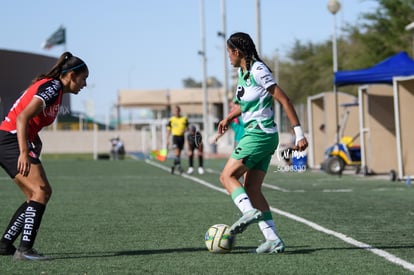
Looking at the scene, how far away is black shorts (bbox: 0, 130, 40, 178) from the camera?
25.6ft

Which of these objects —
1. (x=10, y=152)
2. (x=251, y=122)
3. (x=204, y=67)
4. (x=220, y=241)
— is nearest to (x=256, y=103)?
(x=251, y=122)

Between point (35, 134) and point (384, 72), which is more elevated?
point (384, 72)

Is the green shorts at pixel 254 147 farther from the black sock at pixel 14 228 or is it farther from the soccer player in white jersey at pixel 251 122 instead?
the black sock at pixel 14 228

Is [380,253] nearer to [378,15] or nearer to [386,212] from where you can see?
[386,212]

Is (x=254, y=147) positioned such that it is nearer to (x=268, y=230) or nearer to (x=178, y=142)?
(x=268, y=230)

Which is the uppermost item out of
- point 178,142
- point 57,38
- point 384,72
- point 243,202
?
point 57,38

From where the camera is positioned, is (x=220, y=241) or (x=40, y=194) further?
(x=220, y=241)

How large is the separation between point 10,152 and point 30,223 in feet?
2.09

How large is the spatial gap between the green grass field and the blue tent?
14.6 ft

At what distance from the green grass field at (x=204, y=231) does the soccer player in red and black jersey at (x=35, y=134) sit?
0.32 meters

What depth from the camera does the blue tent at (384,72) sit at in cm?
2211

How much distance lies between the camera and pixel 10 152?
783 cm

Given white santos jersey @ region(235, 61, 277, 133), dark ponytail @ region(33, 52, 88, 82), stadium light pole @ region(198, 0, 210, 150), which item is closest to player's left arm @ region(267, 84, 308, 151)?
white santos jersey @ region(235, 61, 277, 133)

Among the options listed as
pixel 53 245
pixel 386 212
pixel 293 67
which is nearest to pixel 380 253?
pixel 53 245
